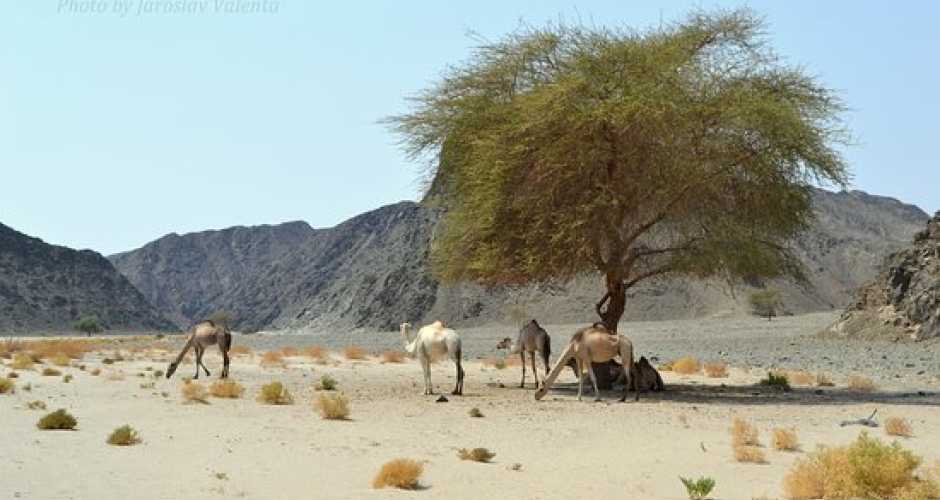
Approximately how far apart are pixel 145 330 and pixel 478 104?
13022 cm

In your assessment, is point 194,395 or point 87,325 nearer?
point 194,395

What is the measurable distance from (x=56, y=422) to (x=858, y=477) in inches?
A: 488

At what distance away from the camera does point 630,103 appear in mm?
24094

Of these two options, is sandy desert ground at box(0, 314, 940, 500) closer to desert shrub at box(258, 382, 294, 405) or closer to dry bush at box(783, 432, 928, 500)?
desert shrub at box(258, 382, 294, 405)

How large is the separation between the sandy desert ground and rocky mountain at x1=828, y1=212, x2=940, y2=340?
83.7 feet

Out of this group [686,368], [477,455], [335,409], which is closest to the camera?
[477,455]

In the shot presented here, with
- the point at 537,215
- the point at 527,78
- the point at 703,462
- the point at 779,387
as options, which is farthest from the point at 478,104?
the point at 703,462

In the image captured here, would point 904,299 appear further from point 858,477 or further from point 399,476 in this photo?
point 399,476

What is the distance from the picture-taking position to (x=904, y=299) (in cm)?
5894

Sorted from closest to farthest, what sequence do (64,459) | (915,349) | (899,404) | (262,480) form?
(262,480)
(64,459)
(899,404)
(915,349)

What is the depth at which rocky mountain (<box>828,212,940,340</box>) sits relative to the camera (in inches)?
2189

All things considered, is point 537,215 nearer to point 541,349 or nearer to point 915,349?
point 541,349

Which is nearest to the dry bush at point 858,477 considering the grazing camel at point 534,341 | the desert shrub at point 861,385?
the grazing camel at point 534,341

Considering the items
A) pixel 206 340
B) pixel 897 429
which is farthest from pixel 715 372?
pixel 897 429
